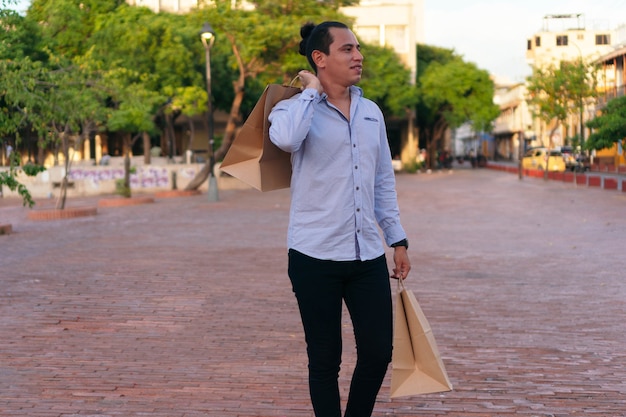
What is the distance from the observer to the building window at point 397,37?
208 feet

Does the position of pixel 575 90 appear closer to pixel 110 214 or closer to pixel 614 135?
pixel 614 135

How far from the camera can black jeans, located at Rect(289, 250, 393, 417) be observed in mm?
3791

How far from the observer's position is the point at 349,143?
12.5 ft

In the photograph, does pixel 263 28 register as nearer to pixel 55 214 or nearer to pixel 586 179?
pixel 55 214

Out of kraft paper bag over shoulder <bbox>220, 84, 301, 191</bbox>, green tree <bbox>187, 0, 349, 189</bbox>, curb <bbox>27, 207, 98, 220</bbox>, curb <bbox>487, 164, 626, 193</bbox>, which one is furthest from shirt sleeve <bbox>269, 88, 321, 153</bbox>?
curb <bbox>487, 164, 626, 193</bbox>

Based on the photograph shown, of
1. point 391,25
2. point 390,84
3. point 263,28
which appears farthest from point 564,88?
point 263,28

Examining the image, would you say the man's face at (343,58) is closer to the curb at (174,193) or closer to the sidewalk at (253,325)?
the sidewalk at (253,325)

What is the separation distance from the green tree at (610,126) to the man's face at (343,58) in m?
29.3

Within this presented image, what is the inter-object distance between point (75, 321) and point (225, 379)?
2.54 m

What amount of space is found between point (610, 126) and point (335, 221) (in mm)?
29658

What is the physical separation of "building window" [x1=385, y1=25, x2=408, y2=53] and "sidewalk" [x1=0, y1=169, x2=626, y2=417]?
4830cm

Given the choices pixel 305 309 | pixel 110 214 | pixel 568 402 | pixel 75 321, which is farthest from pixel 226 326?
pixel 110 214

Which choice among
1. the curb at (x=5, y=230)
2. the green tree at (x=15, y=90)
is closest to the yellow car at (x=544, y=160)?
the curb at (x=5, y=230)

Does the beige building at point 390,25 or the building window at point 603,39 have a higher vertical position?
the building window at point 603,39
